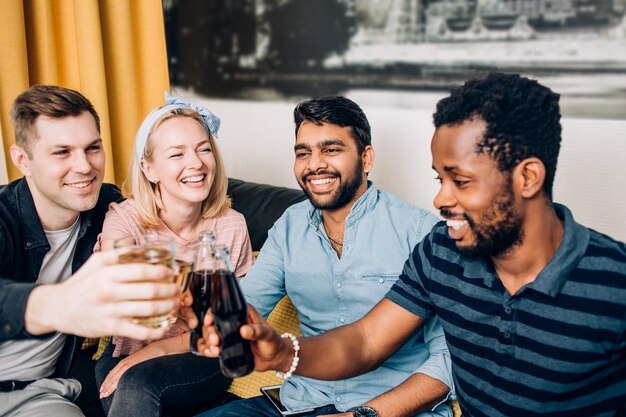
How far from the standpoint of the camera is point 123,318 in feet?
3.03

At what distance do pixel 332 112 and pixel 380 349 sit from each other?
71 cm

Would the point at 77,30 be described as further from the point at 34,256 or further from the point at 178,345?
the point at 178,345

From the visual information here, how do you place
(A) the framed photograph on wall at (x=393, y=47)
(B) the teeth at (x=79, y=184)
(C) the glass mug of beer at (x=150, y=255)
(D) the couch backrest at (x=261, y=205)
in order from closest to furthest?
(C) the glass mug of beer at (x=150, y=255) → (A) the framed photograph on wall at (x=393, y=47) → (B) the teeth at (x=79, y=184) → (D) the couch backrest at (x=261, y=205)

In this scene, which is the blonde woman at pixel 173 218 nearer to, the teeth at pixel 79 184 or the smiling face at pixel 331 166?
the teeth at pixel 79 184

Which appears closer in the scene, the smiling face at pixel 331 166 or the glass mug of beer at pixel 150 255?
the glass mug of beer at pixel 150 255

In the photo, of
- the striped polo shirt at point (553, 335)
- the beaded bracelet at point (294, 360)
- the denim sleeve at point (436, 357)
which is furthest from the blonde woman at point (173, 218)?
the striped polo shirt at point (553, 335)

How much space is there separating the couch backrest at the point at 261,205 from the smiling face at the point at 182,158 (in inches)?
11.6

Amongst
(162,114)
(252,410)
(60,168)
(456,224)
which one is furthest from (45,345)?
(456,224)

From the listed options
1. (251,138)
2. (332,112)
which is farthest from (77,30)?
(332,112)

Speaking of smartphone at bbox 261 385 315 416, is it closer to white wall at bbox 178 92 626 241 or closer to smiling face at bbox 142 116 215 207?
smiling face at bbox 142 116 215 207

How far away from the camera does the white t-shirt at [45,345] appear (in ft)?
5.66

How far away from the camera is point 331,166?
67.4 inches

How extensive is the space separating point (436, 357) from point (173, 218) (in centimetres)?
100

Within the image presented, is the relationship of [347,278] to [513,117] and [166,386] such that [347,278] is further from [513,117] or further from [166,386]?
[513,117]
